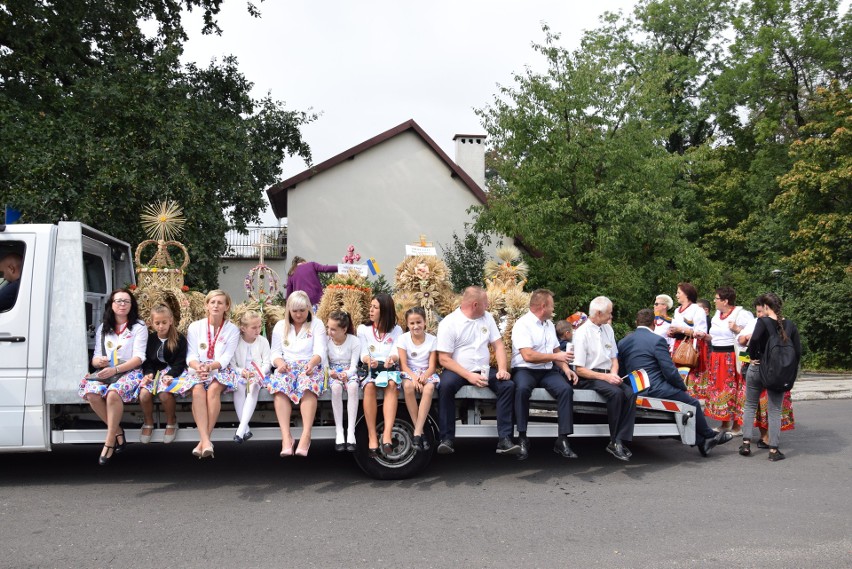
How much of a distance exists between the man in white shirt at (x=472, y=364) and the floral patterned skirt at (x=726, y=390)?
338 cm

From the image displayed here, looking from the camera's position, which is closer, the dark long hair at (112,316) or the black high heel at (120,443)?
the black high heel at (120,443)

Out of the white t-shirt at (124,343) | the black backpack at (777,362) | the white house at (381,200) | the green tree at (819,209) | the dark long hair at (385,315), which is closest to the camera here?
the white t-shirt at (124,343)

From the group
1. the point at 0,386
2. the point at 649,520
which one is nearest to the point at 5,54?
the point at 0,386

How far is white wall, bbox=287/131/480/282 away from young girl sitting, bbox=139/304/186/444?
19864 mm

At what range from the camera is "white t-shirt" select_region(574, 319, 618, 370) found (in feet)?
23.0

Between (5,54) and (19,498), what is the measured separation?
13586mm

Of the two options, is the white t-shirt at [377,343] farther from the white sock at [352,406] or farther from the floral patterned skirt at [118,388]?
the floral patterned skirt at [118,388]

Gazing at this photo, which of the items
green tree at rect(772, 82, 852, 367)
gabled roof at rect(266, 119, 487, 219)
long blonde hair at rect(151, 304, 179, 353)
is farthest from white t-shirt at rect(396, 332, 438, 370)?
green tree at rect(772, 82, 852, 367)

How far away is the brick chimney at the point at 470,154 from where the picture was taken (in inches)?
1158

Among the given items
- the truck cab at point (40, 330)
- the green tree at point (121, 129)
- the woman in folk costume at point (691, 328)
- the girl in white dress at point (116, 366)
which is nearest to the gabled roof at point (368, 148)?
the green tree at point (121, 129)

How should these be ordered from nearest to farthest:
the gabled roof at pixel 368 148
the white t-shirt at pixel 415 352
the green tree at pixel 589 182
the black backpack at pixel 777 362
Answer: the white t-shirt at pixel 415 352
the black backpack at pixel 777 362
the green tree at pixel 589 182
the gabled roof at pixel 368 148

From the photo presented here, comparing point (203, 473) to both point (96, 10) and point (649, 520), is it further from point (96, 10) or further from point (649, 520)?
point (96, 10)

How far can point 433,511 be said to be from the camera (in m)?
5.50

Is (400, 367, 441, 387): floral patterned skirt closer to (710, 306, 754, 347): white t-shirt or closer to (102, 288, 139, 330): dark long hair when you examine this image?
(102, 288, 139, 330): dark long hair
